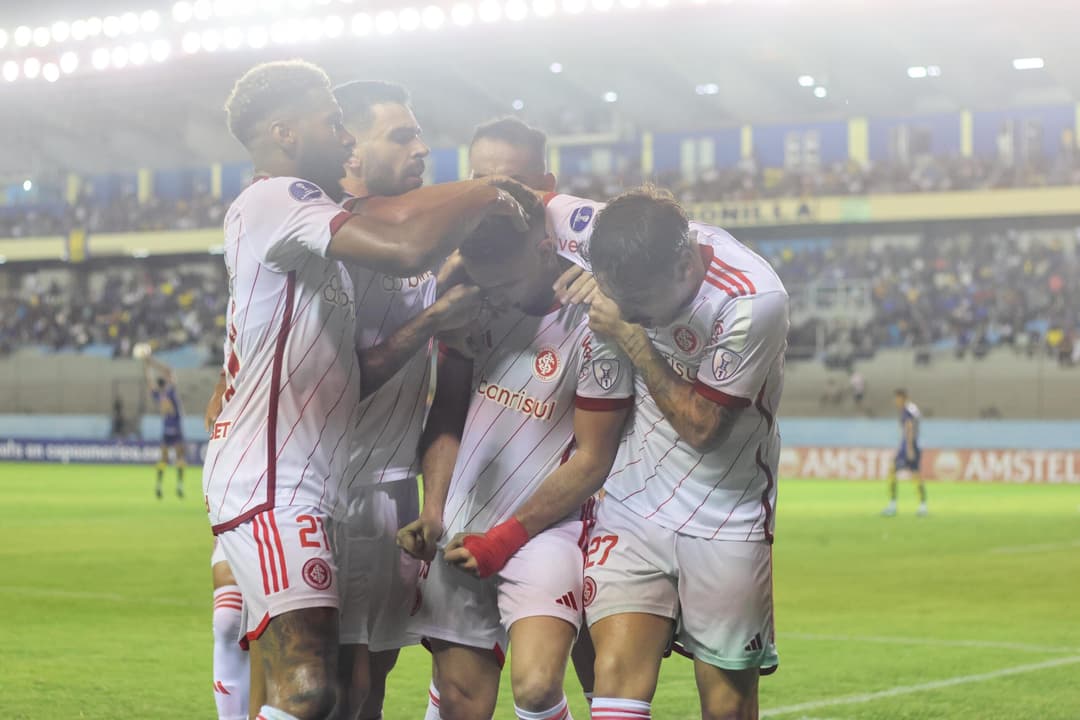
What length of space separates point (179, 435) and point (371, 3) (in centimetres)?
1222

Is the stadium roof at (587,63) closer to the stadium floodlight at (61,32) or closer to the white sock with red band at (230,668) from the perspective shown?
the stadium floodlight at (61,32)

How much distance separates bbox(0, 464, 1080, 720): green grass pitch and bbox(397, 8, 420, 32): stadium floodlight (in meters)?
15.1

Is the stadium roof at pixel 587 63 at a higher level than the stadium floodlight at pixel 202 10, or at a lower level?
lower

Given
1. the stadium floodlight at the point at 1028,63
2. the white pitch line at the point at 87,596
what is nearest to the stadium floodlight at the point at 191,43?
the stadium floodlight at the point at 1028,63

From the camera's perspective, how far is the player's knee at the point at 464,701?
453 cm

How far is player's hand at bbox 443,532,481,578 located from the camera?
4379 mm

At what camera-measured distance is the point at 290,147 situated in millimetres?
4145

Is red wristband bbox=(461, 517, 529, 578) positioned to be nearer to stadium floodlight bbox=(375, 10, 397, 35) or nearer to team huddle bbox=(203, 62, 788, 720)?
team huddle bbox=(203, 62, 788, 720)

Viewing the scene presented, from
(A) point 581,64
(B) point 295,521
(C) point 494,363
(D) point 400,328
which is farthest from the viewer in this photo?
(A) point 581,64

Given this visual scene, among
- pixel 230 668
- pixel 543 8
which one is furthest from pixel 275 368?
pixel 543 8

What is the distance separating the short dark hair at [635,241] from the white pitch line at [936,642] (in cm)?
609

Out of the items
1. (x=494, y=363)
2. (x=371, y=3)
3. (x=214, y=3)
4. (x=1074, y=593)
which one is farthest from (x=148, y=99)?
(x=494, y=363)

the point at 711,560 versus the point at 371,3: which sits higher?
the point at 371,3

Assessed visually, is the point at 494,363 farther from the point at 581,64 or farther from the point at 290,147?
the point at 581,64
